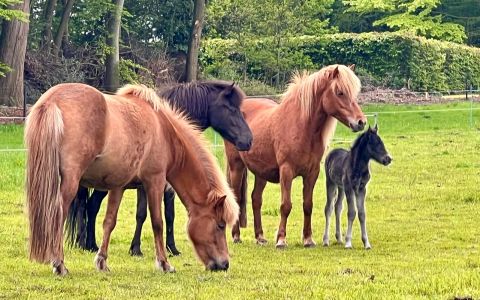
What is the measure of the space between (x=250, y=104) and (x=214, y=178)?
429 cm

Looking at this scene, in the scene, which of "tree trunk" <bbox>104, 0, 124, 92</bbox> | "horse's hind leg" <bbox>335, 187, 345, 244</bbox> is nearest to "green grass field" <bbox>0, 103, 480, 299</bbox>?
"horse's hind leg" <bbox>335, 187, 345, 244</bbox>

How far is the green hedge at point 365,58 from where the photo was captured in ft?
115

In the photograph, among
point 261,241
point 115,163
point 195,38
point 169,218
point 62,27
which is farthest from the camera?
point 195,38

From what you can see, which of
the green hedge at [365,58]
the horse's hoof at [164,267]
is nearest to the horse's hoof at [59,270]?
the horse's hoof at [164,267]

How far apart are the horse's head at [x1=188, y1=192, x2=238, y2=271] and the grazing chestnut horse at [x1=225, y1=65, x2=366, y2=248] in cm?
253

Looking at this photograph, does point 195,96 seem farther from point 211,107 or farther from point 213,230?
point 213,230

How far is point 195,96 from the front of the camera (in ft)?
33.5

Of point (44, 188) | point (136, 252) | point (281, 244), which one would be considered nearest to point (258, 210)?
point (281, 244)

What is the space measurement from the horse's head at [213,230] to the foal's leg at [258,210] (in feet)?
9.60

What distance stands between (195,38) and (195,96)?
22811 millimetres

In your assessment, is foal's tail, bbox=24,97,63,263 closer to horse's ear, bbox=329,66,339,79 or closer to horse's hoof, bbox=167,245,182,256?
horse's hoof, bbox=167,245,182,256

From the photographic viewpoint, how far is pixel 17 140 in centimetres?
2158

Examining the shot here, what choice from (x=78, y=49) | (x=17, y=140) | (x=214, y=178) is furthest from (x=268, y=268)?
(x=78, y=49)

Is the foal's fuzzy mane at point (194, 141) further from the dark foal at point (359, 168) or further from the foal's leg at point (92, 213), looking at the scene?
the dark foal at point (359, 168)
